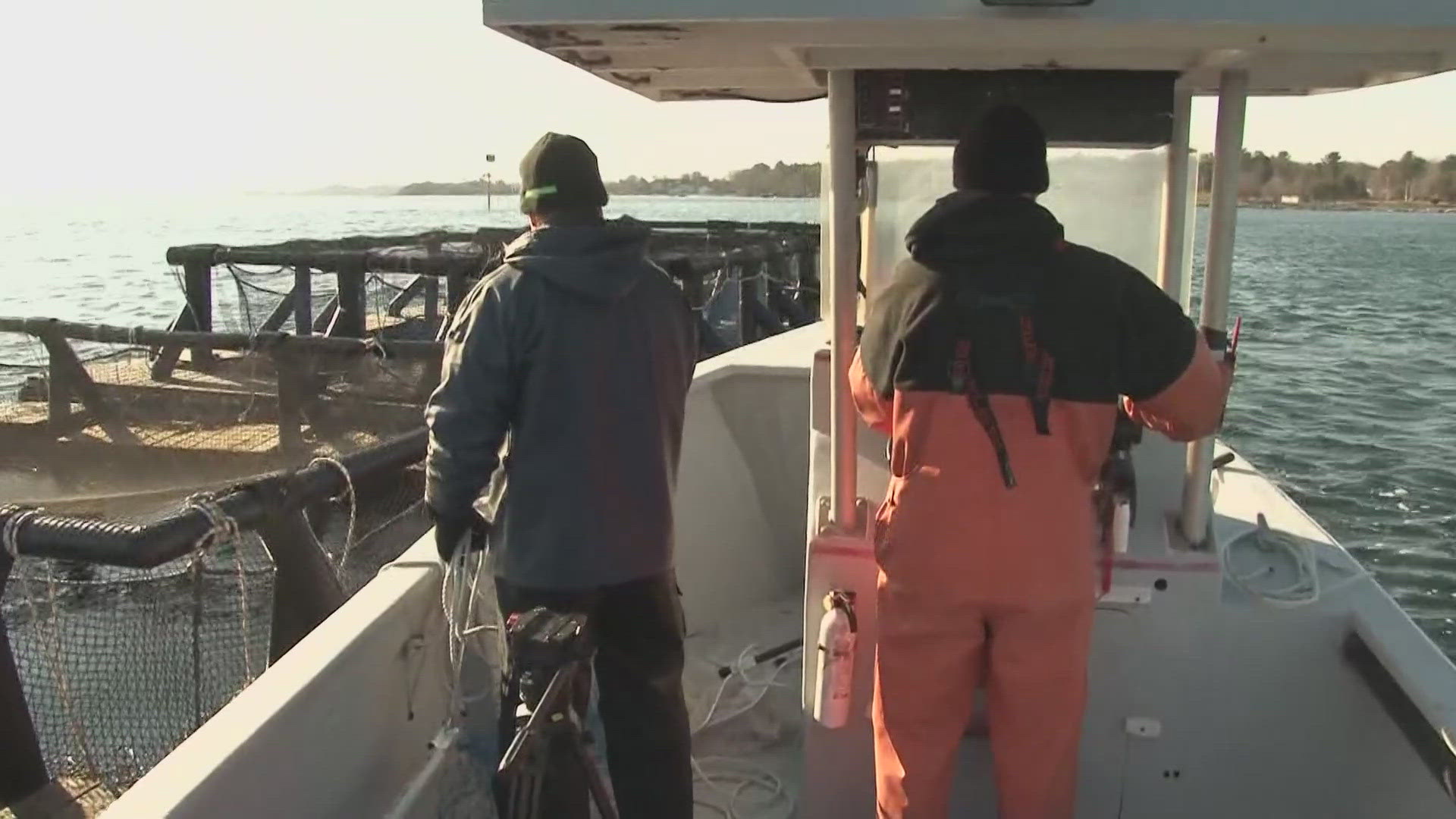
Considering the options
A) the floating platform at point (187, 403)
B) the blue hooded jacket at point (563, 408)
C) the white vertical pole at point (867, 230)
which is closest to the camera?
the blue hooded jacket at point (563, 408)

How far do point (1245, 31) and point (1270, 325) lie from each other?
21.5m

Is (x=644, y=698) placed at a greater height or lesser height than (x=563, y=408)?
lesser

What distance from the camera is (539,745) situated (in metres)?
1.98

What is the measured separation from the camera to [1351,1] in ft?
6.64

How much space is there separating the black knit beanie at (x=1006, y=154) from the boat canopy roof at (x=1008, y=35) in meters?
0.15

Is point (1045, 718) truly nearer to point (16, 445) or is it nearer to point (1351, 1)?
point (1351, 1)

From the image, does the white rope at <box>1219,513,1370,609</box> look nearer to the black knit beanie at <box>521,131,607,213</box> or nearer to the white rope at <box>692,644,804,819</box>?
the white rope at <box>692,644,804,819</box>

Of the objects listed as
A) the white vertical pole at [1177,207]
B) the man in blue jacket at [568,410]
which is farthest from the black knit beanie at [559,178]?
the white vertical pole at [1177,207]

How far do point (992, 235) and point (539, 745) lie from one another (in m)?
1.24

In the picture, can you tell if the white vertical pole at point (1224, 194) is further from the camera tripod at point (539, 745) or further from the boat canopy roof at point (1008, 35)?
the camera tripod at point (539, 745)

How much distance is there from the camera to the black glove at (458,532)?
2439mm

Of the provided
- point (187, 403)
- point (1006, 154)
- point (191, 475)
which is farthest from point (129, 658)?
point (187, 403)

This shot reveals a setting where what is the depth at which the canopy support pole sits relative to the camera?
2615 mm

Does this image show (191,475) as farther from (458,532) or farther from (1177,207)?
(1177,207)
